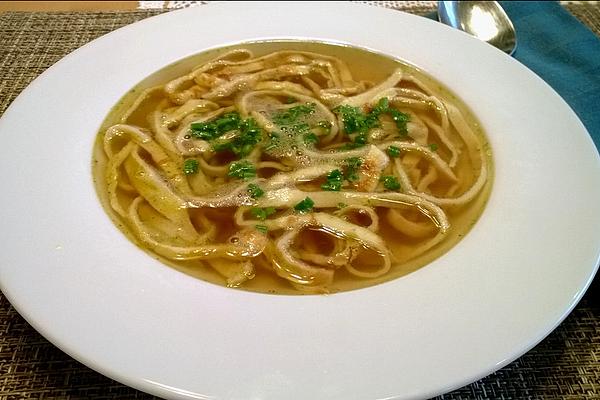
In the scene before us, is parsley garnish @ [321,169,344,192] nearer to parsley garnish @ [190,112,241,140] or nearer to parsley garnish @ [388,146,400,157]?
→ parsley garnish @ [388,146,400,157]

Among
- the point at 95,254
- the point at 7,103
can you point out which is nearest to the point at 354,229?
the point at 95,254

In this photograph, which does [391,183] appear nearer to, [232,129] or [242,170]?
[242,170]

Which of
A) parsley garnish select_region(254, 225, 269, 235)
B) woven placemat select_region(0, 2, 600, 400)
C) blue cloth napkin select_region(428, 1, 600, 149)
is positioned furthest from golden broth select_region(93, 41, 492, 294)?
blue cloth napkin select_region(428, 1, 600, 149)

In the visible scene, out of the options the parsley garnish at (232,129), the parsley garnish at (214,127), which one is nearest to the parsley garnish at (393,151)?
the parsley garnish at (232,129)

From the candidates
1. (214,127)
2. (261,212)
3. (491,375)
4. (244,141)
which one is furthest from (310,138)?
(491,375)

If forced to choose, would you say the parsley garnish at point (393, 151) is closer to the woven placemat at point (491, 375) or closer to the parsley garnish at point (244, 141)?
the parsley garnish at point (244, 141)

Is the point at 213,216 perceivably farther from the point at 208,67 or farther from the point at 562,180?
the point at 562,180
